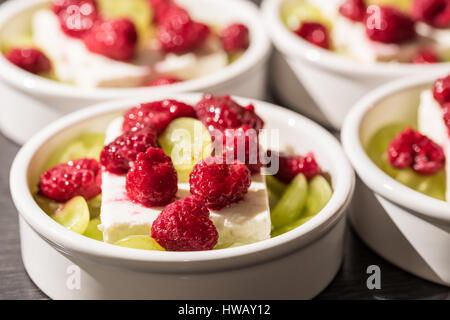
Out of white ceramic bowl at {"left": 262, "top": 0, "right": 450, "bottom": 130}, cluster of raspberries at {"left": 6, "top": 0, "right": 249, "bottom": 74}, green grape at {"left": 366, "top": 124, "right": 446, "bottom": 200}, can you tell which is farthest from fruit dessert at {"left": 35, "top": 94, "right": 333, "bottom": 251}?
white ceramic bowl at {"left": 262, "top": 0, "right": 450, "bottom": 130}

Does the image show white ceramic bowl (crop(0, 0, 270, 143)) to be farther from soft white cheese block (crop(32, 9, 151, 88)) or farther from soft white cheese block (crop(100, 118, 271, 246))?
soft white cheese block (crop(100, 118, 271, 246))

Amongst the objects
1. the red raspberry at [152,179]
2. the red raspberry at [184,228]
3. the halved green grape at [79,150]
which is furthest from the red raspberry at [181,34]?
the red raspberry at [184,228]

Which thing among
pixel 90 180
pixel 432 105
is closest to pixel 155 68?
pixel 90 180

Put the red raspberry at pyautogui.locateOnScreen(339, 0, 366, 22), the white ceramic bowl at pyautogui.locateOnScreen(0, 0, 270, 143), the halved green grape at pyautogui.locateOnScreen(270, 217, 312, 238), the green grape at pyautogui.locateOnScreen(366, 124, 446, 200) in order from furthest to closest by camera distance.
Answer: the red raspberry at pyautogui.locateOnScreen(339, 0, 366, 22) < the white ceramic bowl at pyautogui.locateOnScreen(0, 0, 270, 143) < the green grape at pyautogui.locateOnScreen(366, 124, 446, 200) < the halved green grape at pyautogui.locateOnScreen(270, 217, 312, 238)

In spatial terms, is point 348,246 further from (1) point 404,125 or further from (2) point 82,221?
(2) point 82,221

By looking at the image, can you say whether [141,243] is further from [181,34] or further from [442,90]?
[181,34]

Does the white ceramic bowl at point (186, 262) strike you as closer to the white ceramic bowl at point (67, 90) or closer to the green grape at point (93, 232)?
the green grape at point (93, 232)
